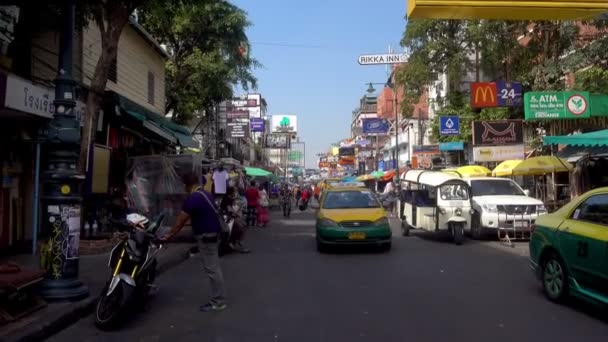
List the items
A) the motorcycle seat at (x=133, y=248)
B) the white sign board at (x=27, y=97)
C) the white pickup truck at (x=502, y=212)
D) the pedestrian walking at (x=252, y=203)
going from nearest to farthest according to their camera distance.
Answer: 1. the motorcycle seat at (x=133, y=248)
2. the white sign board at (x=27, y=97)
3. the white pickup truck at (x=502, y=212)
4. the pedestrian walking at (x=252, y=203)

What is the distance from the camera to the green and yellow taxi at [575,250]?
7.10m

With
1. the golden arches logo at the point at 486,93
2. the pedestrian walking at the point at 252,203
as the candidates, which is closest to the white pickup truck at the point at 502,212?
the golden arches logo at the point at 486,93

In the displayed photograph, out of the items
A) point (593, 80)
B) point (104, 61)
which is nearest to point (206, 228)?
point (104, 61)

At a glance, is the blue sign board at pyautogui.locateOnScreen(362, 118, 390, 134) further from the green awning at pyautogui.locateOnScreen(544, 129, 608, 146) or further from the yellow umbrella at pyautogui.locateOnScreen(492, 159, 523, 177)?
the green awning at pyautogui.locateOnScreen(544, 129, 608, 146)

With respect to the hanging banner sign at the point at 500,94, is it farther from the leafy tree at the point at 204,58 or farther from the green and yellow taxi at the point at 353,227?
the green and yellow taxi at the point at 353,227

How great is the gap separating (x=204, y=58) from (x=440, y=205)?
13.6m

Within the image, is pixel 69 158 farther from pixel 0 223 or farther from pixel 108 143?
pixel 108 143

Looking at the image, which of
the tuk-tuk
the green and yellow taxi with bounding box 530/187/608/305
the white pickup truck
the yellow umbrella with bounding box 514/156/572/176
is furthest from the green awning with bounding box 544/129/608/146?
the green and yellow taxi with bounding box 530/187/608/305

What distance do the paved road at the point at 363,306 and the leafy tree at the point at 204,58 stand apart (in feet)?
50.2

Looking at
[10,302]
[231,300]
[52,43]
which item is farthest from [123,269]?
[52,43]

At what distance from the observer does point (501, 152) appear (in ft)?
83.5

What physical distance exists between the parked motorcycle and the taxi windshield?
25.3 ft

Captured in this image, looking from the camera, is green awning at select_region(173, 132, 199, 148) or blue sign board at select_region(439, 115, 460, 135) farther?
blue sign board at select_region(439, 115, 460, 135)

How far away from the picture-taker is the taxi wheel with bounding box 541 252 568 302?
796 cm
